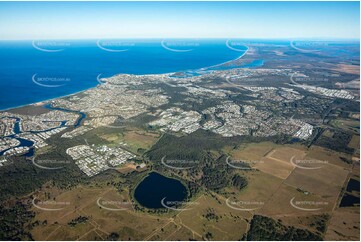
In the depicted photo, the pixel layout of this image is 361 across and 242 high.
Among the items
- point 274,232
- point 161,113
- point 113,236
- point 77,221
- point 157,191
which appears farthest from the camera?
point 161,113

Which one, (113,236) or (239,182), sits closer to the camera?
(113,236)

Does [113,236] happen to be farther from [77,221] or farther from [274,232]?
[274,232]

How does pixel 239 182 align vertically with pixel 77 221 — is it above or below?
above

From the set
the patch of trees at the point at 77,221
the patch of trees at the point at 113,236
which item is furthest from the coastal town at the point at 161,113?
the patch of trees at the point at 113,236

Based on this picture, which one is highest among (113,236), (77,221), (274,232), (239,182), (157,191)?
(239,182)

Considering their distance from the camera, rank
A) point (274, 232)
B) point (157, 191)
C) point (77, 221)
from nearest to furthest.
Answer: point (274, 232)
point (77, 221)
point (157, 191)

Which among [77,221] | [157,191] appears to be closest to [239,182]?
[157,191]

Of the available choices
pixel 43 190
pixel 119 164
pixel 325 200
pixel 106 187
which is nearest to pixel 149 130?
pixel 119 164

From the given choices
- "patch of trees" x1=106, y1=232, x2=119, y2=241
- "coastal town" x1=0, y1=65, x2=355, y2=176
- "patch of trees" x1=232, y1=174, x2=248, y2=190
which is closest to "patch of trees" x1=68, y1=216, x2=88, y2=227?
"patch of trees" x1=106, y1=232, x2=119, y2=241
